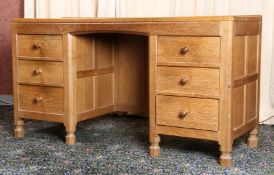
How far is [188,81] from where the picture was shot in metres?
2.02

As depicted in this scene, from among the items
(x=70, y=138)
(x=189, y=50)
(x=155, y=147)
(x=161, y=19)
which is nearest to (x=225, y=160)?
(x=155, y=147)

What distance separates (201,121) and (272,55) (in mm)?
907

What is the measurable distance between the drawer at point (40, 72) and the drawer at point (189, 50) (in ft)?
1.78

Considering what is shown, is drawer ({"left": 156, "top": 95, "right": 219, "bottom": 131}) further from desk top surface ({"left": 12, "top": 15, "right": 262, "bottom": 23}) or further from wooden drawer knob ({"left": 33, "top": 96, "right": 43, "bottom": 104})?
wooden drawer knob ({"left": 33, "top": 96, "right": 43, "bottom": 104})

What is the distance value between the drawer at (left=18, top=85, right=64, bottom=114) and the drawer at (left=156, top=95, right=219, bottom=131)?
1.75ft

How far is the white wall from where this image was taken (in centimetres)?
270

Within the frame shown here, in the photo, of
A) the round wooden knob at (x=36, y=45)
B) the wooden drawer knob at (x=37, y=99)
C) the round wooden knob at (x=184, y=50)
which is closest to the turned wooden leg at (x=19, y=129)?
the wooden drawer knob at (x=37, y=99)

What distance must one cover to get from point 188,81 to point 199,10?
86cm

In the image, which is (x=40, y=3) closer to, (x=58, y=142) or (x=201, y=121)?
(x=58, y=142)

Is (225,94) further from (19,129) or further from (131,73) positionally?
(19,129)

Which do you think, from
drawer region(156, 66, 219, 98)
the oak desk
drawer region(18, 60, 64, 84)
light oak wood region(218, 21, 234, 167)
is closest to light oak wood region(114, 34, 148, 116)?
the oak desk

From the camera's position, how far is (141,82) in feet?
9.29

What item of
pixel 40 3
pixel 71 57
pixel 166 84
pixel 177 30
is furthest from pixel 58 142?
pixel 40 3

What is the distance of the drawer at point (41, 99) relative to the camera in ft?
7.80
